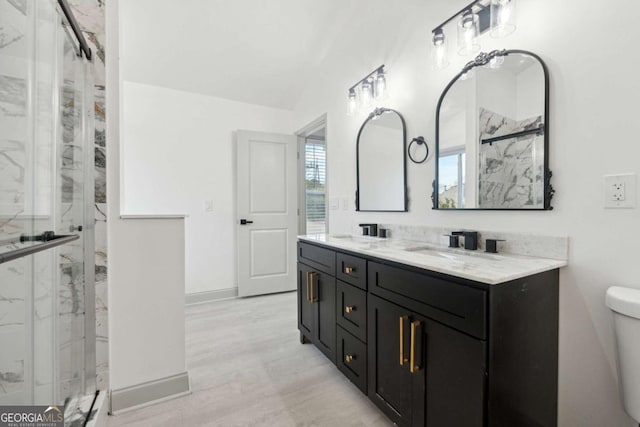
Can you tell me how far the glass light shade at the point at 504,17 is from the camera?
1.35 m

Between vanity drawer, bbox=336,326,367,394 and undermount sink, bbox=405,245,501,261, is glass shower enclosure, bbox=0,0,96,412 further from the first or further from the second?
undermount sink, bbox=405,245,501,261

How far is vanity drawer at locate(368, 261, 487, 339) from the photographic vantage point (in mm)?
946

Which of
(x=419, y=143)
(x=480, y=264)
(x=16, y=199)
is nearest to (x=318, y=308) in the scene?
(x=480, y=264)

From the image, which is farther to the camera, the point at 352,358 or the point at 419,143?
the point at 419,143

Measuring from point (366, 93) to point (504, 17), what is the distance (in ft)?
3.52

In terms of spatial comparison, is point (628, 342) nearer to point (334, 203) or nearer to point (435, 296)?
point (435, 296)

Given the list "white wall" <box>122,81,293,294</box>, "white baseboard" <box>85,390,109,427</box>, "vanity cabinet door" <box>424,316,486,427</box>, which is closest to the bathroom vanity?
"vanity cabinet door" <box>424,316,486,427</box>

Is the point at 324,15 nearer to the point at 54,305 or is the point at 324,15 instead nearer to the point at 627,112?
the point at 627,112

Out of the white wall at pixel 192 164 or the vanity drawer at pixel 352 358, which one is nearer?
the vanity drawer at pixel 352 358

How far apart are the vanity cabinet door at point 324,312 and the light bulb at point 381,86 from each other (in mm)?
1426

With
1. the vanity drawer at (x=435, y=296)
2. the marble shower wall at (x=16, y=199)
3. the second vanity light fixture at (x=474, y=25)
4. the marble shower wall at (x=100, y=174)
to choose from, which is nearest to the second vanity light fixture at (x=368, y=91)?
the second vanity light fixture at (x=474, y=25)

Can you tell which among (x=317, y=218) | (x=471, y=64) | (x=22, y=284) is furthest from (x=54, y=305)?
(x=317, y=218)

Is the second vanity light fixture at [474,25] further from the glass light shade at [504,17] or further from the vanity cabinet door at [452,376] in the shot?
the vanity cabinet door at [452,376]

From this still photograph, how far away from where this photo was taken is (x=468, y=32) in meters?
1.52
